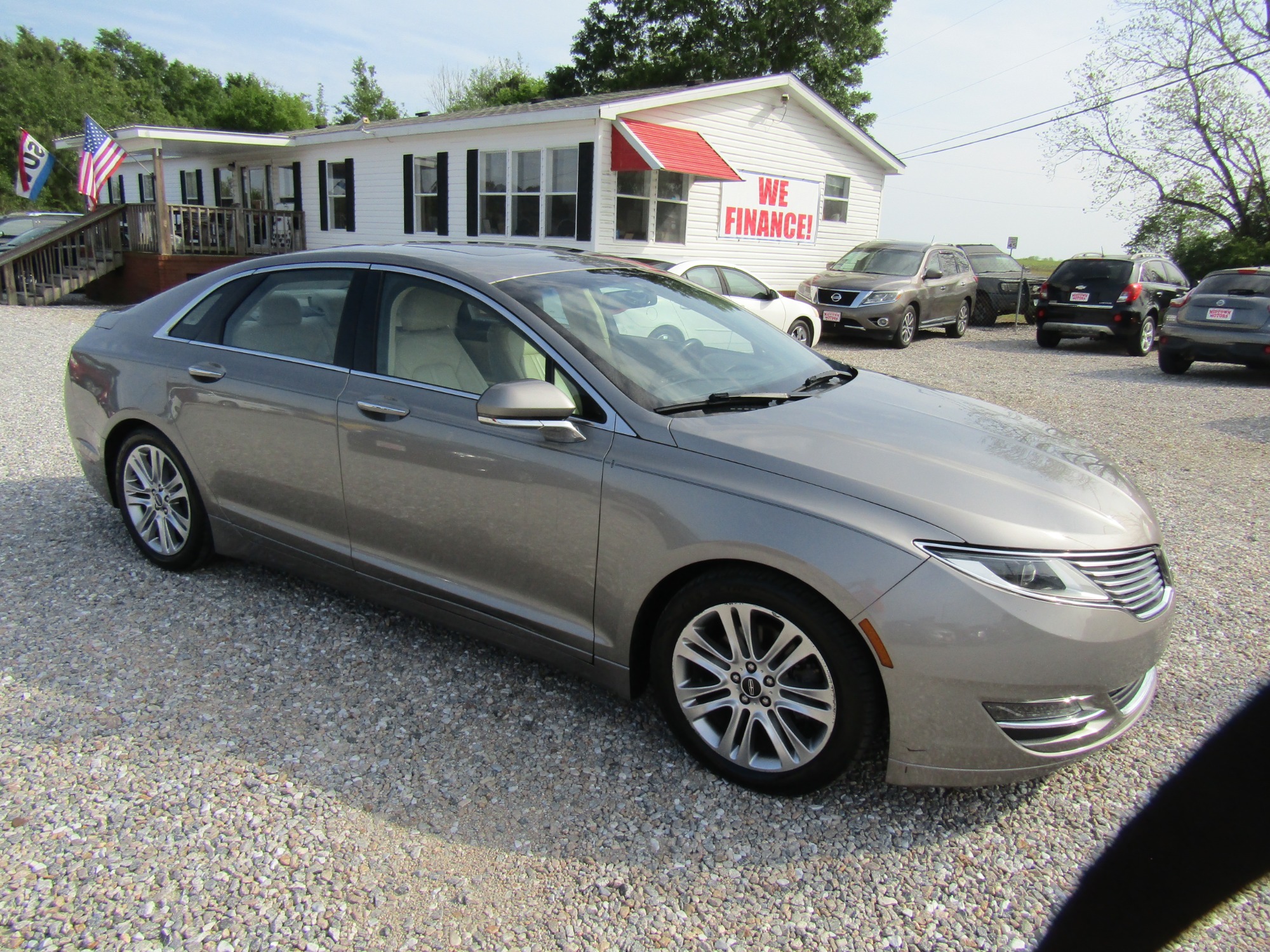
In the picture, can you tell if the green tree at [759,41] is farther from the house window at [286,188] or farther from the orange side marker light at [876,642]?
the orange side marker light at [876,642]

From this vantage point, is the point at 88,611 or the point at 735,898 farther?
the point at 88,611

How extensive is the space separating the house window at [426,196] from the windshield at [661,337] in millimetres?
15812

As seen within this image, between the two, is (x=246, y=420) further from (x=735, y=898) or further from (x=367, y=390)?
(x=735, y=898)

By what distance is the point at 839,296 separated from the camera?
1502cm

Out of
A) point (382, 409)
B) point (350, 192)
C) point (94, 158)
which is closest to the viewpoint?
point (382, 409)

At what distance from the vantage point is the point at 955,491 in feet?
8.46

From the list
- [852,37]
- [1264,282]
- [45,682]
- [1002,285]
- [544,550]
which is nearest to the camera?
[544,550]

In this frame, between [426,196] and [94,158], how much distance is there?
21.2ft

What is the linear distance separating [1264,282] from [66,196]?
49187 millimetres

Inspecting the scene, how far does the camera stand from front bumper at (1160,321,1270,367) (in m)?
11.7

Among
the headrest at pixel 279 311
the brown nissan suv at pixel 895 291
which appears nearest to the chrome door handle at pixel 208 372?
the headrest at pixel 279 311

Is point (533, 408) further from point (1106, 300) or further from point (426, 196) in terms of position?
point (426, 196)

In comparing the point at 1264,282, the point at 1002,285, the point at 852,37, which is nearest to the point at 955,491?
the point at 1264,282

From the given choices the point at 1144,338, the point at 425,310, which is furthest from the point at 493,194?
the point at 425,310
